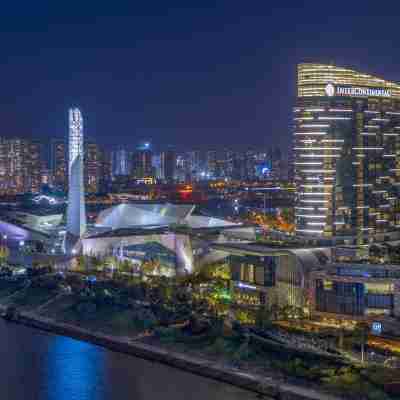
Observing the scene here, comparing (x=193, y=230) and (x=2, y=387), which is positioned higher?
(x=193, y=230)

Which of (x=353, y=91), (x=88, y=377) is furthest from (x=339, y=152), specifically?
(x=88, y=377)

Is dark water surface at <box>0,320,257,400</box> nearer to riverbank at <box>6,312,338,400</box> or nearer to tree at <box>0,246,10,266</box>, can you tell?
riverbank at <box>6,312,338,400</box>

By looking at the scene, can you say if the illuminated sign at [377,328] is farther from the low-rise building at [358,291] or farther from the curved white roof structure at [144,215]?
the curved white roof structure at [144,215]

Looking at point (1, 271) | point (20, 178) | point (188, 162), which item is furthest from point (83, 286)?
point (188, 162)

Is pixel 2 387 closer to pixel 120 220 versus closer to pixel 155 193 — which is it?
pixel 120 220

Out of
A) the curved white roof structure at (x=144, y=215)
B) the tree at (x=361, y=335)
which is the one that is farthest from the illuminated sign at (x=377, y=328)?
the curved white roof structure at (x=144, y=215)

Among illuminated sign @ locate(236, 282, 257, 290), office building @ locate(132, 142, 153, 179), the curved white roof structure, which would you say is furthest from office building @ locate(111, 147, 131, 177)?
illuminated sign @ locate(236, 282, 257, 290)
